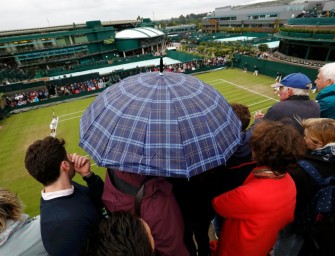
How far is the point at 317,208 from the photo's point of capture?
6.47 ft

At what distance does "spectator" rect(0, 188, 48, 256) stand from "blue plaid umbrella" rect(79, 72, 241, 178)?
2.64 feet

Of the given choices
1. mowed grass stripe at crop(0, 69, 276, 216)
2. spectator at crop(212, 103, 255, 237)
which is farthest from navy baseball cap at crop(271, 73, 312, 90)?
mowed grass stripe at crop(0, 69, 276, 216)

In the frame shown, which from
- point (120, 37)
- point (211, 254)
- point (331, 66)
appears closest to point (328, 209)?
point (211, 254)

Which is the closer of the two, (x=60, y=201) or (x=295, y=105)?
(x=60, y=201)

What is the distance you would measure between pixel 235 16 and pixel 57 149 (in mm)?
83106

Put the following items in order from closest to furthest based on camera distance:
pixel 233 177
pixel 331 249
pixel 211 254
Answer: pixel 331 249 < pixel 233 177 < pixel 211 254

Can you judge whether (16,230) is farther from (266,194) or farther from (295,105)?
(295,105)

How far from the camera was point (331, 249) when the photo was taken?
5.78ft

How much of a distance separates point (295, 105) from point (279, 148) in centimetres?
173

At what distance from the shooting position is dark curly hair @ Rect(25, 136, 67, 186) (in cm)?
200

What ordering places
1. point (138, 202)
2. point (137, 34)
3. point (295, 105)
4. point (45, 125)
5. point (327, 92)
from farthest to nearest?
point (137, 34)
point (45, 125)
point (327, 92)
point (295, 105)
point (138, 202)

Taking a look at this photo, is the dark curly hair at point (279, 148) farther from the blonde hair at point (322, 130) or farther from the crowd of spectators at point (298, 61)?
the crowd of spectators at point (298, 61)

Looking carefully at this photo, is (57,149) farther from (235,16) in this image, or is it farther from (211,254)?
(235,16)

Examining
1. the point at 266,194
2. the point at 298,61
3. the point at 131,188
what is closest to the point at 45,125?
the point at 131,188
